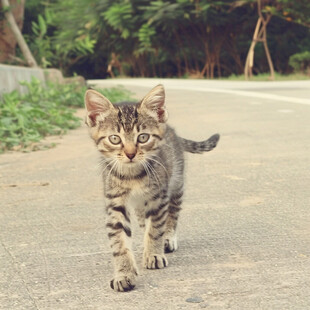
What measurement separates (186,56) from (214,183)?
99.4ft

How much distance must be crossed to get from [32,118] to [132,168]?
832 cm

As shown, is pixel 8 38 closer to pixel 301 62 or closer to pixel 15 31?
pixel 15 31

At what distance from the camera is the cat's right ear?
4617 mm

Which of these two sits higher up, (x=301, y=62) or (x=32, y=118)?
(x=32, y=118)

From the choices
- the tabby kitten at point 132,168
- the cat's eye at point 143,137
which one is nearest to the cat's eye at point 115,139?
the tabby kitten at point 132,168

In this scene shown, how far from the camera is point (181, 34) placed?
120ft

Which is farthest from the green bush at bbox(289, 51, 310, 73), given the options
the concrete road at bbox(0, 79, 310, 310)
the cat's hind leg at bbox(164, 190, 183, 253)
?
the cat's hind leg at bbox(164, 190, 183, 253)

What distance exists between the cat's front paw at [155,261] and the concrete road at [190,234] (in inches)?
2.6

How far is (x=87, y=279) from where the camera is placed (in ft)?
14.5

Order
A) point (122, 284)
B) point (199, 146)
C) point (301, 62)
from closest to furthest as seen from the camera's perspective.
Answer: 1. point (122, 284)
2. point (199, 146)
3. point (301, 62)

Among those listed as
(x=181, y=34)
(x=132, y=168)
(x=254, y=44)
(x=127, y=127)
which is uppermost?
(x=127, y=127)

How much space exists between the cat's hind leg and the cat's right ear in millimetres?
954

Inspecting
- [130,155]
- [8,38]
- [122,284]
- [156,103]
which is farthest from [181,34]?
[122,284]

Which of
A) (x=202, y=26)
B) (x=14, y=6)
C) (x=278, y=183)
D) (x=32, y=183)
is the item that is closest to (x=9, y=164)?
(x=32, y=183)
